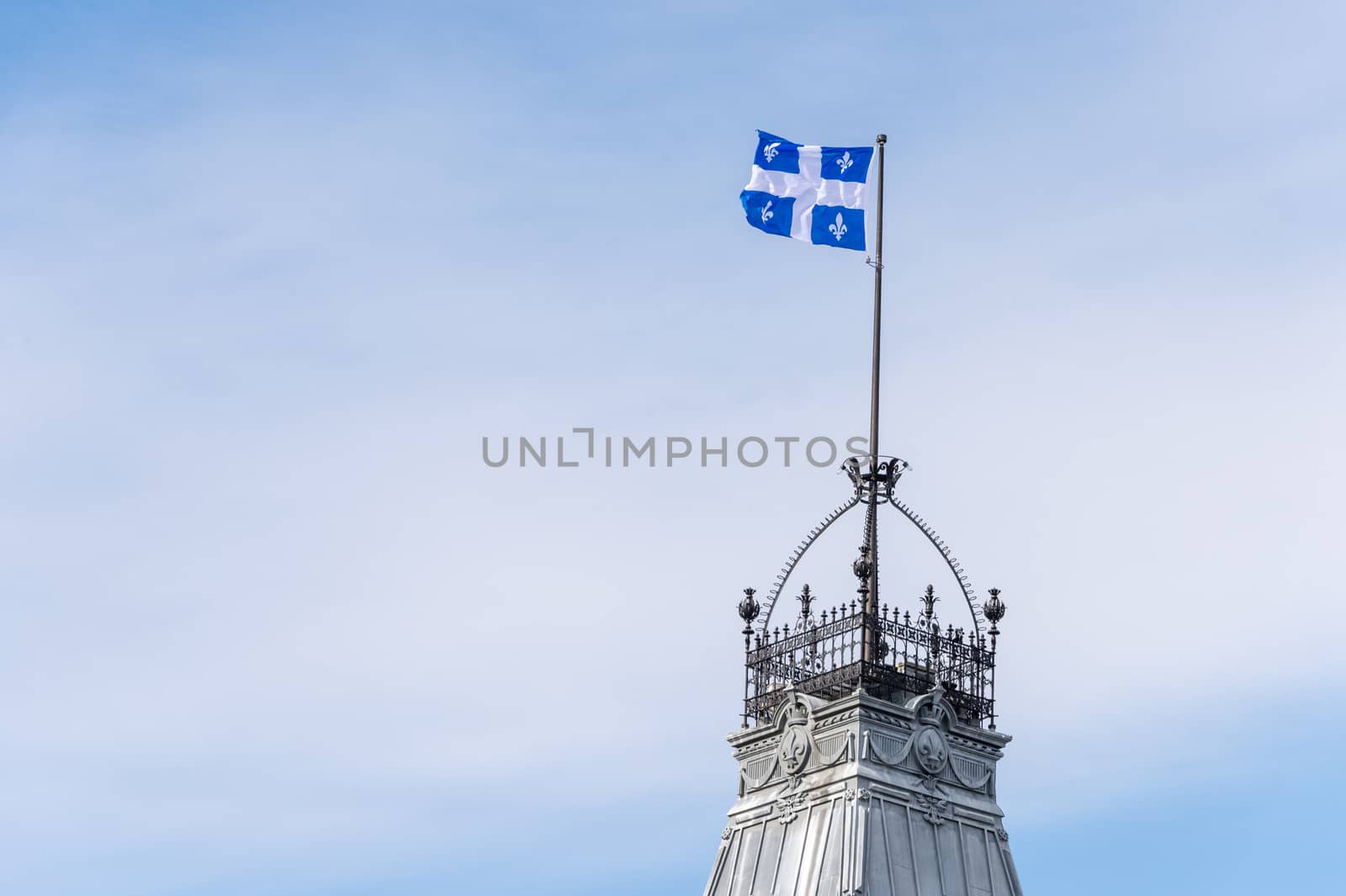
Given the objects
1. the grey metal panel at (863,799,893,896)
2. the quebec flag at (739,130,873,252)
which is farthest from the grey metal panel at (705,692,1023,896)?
the quebec flag at (739,130,873,252)

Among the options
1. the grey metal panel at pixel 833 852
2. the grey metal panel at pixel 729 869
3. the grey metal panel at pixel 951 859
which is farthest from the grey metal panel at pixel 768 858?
the grey metal panel at pixel 951 859

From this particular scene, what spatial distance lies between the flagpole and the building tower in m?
0.07

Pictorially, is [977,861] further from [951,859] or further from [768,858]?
[768,858]

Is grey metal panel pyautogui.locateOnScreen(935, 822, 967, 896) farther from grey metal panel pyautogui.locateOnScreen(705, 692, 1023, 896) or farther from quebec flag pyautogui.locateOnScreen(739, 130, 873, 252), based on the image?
quebec flag pyautogui.locateOnScreen(739, 130, 873, 252)

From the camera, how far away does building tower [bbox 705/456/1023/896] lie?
100500 millimetres

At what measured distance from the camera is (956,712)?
4107 inches

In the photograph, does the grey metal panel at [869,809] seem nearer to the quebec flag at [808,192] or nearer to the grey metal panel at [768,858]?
the grey metal panel at [768,858]

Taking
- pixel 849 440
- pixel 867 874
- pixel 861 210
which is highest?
pixel 861 210

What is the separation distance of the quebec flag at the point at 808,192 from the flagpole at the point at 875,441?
68 cm

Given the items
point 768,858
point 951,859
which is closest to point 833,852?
point 768,858

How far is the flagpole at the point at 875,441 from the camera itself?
342 ft

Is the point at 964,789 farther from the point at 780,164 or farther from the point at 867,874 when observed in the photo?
the point at 780,164

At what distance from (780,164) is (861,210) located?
2977 millimetres

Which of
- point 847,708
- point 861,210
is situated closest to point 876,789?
point 847,708
